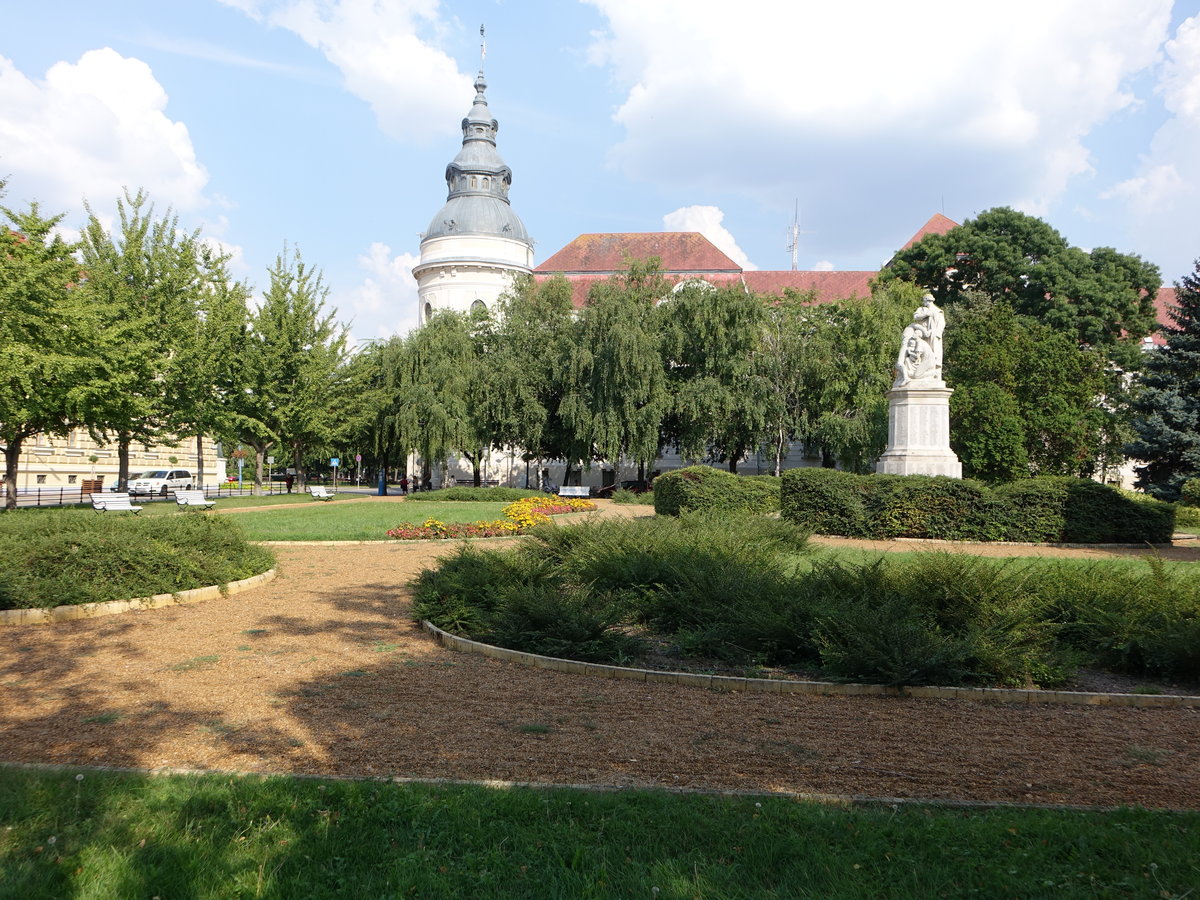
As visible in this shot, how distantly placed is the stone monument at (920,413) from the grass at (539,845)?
16440 millimetres

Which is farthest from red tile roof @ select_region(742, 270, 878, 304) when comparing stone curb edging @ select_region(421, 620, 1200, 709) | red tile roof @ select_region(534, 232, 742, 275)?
stone curb edging @ select_region(421, 620, 1200, 709)

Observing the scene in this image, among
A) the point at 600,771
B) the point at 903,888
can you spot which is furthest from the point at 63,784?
the point at 903,888

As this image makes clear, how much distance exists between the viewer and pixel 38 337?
2139cm

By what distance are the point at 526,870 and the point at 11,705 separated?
4.45 meters

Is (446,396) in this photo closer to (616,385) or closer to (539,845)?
(616,385)

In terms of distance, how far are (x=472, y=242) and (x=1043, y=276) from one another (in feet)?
115

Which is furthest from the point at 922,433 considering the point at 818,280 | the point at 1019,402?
the point at 818,280

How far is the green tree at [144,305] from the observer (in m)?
25.0

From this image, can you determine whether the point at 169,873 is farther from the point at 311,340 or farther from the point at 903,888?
the point at 311,340

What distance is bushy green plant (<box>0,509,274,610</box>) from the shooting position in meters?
→ 9.13

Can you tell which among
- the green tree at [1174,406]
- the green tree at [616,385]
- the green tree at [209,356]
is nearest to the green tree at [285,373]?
the green tree at [209,356]

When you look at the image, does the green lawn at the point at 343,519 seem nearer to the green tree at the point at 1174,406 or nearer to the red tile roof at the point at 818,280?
the green tree at the point at 1174,406

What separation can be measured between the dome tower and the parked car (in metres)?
19.3

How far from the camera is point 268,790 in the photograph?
4133 mm
